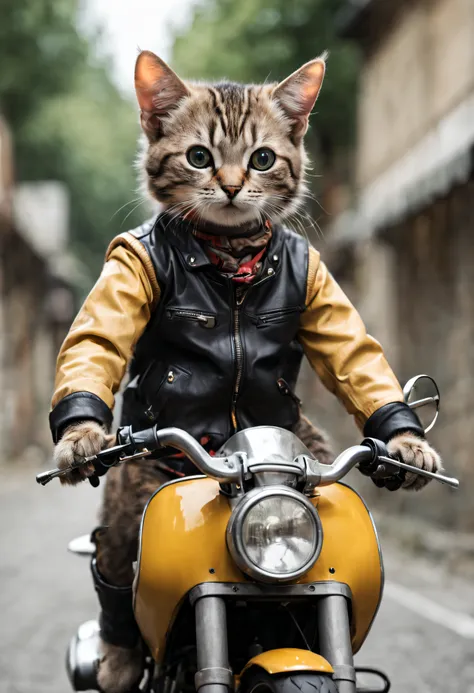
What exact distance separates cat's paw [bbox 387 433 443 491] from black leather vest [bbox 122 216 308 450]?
48 cm

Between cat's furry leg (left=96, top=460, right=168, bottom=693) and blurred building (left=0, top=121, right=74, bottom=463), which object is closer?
cat's furry leg (left=96, top=460, right=168, bottom=693)

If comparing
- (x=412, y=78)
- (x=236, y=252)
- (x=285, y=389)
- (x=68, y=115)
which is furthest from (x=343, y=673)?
(x=68, y=115)

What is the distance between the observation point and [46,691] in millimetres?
5109

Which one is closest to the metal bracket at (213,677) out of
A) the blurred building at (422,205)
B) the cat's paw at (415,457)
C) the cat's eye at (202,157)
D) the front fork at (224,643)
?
the front fork at (224,643)

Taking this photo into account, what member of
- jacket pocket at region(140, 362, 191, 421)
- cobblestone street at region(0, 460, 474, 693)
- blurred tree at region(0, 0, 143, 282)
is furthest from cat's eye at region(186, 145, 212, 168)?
blurred tree at region(0, 0, 143, 282)

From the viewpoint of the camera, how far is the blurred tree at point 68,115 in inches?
937

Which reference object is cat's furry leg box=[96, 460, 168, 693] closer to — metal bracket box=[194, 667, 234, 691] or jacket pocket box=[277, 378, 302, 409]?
jacket pocket box=[277, 378, 302, 409]

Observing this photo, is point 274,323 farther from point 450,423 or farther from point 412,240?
point 412,240

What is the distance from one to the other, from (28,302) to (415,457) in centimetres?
2455

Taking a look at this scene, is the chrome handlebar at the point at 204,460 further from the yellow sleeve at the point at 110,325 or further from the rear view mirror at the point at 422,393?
the rear view mirror at the point at 422,393

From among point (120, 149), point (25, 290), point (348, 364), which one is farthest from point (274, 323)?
point (120, 149)

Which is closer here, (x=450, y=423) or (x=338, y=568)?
(x=338, y=568)

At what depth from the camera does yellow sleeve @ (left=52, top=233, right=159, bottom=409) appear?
2.81 meters

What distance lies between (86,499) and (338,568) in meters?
13.5
